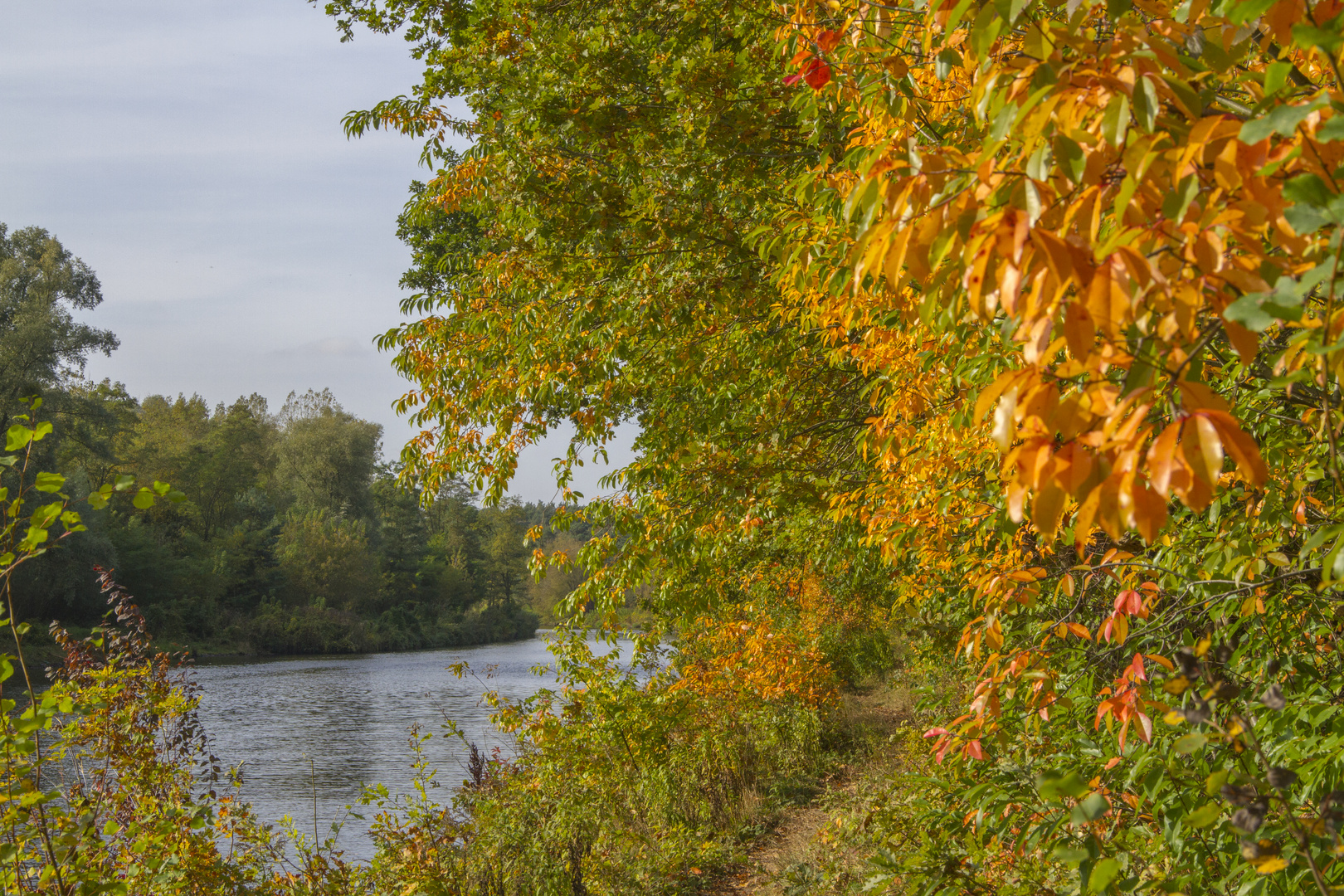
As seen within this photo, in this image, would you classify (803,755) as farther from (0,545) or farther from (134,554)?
(134,554)

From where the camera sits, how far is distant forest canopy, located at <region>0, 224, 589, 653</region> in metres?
27.9

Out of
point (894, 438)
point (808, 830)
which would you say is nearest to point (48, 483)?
point (894, 438)

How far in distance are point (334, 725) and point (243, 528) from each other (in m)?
26.2

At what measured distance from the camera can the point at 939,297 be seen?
1.48 metres

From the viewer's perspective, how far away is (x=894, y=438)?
3506mm

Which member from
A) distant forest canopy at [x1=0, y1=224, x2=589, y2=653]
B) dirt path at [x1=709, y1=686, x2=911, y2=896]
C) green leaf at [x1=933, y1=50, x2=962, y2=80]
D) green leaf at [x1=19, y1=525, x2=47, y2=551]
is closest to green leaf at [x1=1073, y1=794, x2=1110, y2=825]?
green leaf at [x1=933, y1=50, x2=962, y2=80]

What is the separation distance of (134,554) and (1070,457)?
122 feet

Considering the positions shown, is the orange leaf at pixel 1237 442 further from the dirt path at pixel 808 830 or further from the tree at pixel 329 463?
the tree at pixel 329 463

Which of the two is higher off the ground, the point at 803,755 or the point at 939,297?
the point at 939,297

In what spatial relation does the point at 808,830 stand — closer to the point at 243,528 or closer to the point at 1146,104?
the point at 1146,104

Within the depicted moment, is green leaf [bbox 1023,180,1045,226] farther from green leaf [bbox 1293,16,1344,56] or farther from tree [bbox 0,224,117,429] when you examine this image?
tree [bbox 0,224,117,429]

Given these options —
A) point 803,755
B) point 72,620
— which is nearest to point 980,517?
point 803,755

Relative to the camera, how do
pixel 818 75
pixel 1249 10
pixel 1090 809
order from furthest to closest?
pixel 818 75, pixel 1090 809, pixel 1249 10

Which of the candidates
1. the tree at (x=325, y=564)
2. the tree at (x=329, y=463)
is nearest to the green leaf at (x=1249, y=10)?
the tree at (x=325, y=564)
